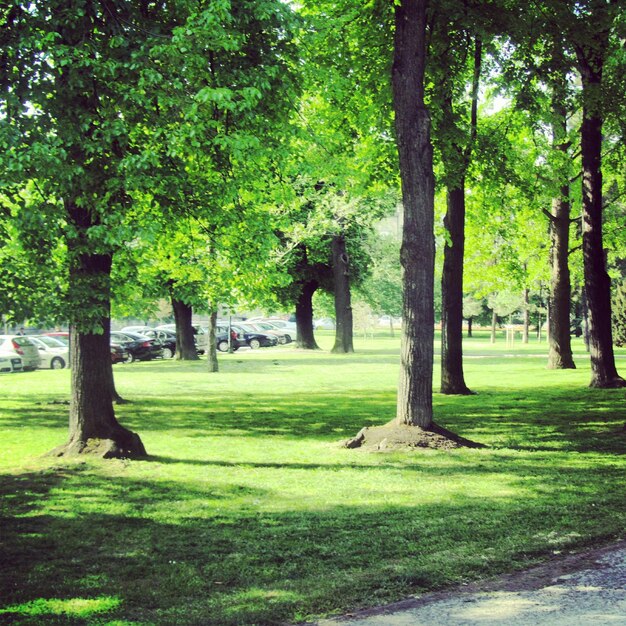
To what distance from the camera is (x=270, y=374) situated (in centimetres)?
2861

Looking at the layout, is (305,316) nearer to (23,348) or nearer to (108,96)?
(23,348)

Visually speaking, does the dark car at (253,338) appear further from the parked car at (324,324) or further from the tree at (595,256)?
the parked car at (324,324)

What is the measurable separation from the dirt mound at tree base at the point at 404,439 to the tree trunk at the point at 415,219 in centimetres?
15

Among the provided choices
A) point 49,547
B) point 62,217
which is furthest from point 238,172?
point 49,547

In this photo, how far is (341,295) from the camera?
41.1 m

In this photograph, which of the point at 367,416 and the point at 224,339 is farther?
the point at 224,339

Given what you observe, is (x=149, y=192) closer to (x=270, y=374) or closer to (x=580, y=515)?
(x=580, y=515)

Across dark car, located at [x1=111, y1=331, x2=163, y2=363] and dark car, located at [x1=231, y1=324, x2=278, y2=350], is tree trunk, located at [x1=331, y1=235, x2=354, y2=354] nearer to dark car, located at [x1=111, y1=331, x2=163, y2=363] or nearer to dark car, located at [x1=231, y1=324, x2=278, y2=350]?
dark car, located at [x1=111, y1=331, x2=163, y2=363]

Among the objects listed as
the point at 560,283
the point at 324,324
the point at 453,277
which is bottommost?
the point at 324,324

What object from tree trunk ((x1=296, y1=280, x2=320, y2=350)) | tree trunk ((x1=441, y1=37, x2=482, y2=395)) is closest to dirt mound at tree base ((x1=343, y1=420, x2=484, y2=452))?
tree trunk ((x1=441, y1=37, x2=482, y2=395))

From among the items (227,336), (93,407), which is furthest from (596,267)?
(227,336)

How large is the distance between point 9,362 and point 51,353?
2.95 m

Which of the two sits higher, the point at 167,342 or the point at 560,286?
the point at 560,286

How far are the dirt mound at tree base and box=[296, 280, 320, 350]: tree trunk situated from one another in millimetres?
33867
